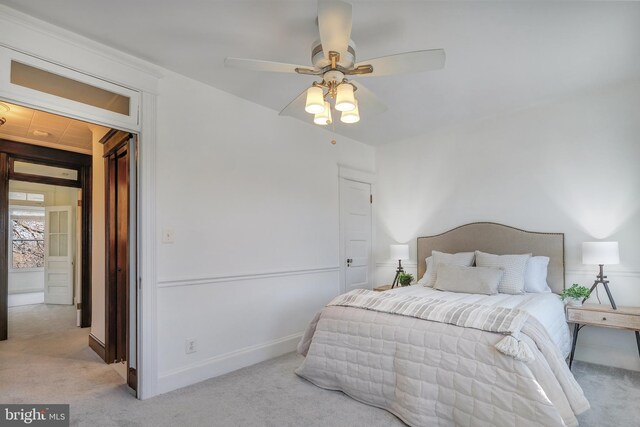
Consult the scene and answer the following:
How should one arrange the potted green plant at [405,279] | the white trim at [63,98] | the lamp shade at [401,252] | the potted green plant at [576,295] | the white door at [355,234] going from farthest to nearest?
Answer: the white door at [355,234], the lamp shade at [401,252], the potted green plant at [405,279], the potted green plant at [576,295], the white trim at [63,98]

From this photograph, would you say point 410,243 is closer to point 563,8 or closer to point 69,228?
point 563,8

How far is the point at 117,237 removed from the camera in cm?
349

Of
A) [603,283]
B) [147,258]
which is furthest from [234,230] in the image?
[603,283]

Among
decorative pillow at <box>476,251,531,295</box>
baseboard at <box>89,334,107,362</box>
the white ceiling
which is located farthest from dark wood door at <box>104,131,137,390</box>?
decorative pillow at <box>476,251,531,295</box>

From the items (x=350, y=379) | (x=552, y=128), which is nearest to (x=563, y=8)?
(x=552, y=128)

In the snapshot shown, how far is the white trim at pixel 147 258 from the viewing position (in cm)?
263

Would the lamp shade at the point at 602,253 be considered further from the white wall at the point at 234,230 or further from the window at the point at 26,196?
the window at the point at 26,196

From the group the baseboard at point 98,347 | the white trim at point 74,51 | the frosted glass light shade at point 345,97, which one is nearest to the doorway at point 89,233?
the baseboard at point 98,347

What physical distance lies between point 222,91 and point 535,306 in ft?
10.7

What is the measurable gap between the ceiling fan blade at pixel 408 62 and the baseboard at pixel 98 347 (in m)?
3.64

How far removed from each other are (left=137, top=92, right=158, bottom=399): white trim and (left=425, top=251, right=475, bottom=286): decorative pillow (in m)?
2.74

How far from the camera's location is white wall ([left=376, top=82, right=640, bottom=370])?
10.5 feet

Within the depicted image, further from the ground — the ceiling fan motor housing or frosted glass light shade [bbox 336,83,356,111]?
the ceiling fan motor housing

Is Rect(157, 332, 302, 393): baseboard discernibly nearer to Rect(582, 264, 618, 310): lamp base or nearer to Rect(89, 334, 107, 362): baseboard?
Rect(89, 334, 107, 362): baseboard
